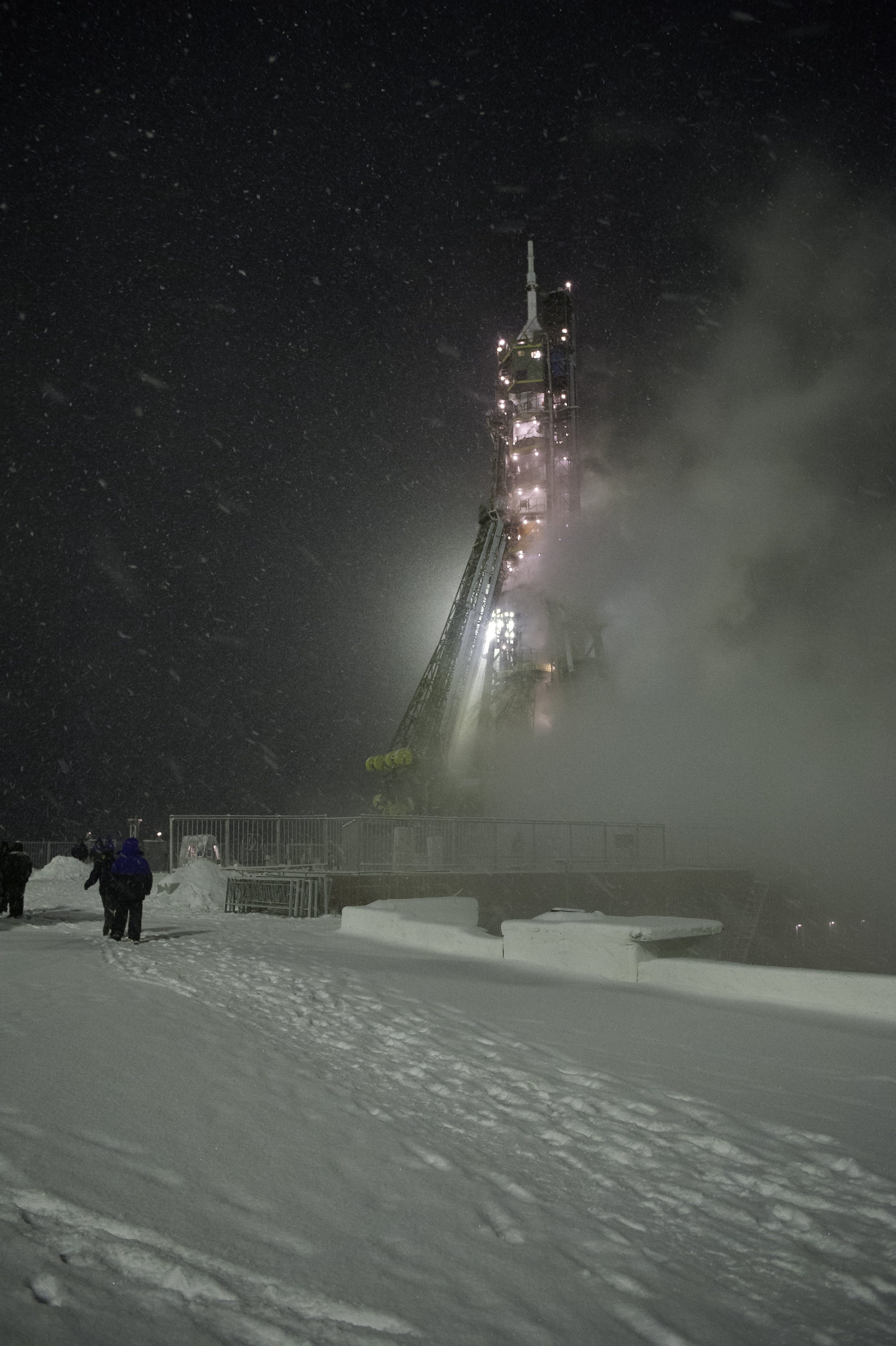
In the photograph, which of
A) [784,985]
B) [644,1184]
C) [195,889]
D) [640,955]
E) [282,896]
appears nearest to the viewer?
[644,1184]

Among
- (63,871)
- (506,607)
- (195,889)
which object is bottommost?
(63,871)

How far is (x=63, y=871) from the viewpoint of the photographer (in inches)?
988

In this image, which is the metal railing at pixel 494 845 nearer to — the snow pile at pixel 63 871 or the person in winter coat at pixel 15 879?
the person in winter coat at pixel 15 879

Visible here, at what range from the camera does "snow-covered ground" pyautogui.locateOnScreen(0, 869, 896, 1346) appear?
240cm

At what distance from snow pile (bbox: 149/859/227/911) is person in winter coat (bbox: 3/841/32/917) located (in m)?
3.32

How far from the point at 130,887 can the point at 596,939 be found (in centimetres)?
649

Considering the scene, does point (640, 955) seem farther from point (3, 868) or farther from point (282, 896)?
point (3, 868)

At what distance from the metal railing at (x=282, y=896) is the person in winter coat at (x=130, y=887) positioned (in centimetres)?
514

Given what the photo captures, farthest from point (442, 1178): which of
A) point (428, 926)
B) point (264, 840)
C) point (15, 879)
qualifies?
point (264, 840)

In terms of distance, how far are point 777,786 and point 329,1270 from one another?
47.4m

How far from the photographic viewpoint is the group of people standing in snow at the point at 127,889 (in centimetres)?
1173

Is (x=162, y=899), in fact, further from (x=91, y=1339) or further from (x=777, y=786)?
(x=777, y=786)

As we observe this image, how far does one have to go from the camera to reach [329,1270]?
102 inches

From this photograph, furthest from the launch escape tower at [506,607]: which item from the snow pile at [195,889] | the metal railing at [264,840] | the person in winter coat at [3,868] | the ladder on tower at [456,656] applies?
the person in winter coat at [3,868]
